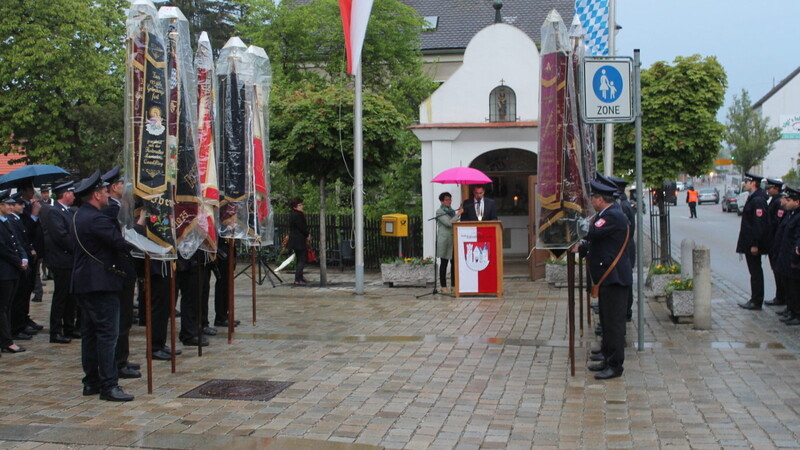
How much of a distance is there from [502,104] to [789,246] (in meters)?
7.22

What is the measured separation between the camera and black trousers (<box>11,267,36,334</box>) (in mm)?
10102

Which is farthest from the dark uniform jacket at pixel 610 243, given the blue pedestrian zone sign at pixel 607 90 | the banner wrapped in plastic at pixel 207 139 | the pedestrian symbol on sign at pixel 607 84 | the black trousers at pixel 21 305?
the black trousers at pixel 21 305

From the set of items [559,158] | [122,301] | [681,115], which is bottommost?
[122,301]

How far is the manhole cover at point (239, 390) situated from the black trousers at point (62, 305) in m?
3.29

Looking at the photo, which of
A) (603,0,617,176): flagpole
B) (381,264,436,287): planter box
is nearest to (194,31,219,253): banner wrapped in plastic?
(381,264,436,287): planter box

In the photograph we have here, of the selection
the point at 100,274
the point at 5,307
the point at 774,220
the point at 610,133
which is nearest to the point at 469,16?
the point at 610,133

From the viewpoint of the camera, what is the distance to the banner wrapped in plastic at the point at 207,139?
8.78m

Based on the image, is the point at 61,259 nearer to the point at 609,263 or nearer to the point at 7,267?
the point at 7,267

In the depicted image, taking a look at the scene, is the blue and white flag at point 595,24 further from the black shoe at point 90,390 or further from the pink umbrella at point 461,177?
the black shoe at point 90,390

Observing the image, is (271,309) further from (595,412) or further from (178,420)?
(595,412)

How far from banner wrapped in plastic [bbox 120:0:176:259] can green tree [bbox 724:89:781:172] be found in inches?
2620

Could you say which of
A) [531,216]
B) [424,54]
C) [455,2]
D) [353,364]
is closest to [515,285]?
[531,216]

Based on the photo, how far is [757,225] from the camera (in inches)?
448

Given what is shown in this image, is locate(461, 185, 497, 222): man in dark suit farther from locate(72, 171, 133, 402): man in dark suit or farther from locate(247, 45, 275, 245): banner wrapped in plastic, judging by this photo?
locate(72, 171, 133, 402): man in dark suit
